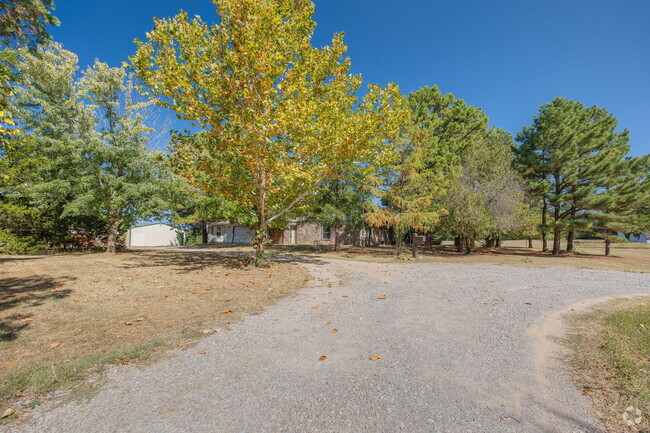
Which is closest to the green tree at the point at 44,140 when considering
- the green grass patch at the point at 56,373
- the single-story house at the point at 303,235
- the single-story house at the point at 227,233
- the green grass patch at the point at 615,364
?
the green grass patch at the point at 56,373

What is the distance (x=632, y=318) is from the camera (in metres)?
4.78

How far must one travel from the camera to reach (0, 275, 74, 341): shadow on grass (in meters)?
3.89

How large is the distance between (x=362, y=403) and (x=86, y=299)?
567 centimetres

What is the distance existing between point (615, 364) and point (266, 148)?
8274 mm

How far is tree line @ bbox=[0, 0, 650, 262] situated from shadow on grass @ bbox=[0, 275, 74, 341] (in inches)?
89.7

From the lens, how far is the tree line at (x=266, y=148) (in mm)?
8016

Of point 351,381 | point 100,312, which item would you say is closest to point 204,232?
point 100,312

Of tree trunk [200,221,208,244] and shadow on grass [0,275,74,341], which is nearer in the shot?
shadow on grass [0,275,74,341]

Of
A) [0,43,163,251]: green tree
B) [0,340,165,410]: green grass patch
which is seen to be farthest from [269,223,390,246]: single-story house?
[0,340,165,410]: green grass patch

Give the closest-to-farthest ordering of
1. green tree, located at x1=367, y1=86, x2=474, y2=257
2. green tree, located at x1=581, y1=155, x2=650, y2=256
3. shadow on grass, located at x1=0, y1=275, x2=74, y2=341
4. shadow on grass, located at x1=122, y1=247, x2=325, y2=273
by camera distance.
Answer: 1. shadow on grass, located at x1=0, y1=275, x2=74, y2=341
2. shadow on grass, located at x1=122, y1=247, x2=325, y2=273
3. green tree, located at x1=367, y1=86, x2=474, y2=257
4. green tree, located at x1=581, y1=155, x2=650, y2=256

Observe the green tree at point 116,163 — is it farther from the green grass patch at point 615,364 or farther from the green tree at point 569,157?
the green tree at point 569,157

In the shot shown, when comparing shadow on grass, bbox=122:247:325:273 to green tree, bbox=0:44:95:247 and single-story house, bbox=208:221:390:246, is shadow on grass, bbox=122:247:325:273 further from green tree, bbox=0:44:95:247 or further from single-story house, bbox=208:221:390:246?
single-story house, bbox=208:221:390:246

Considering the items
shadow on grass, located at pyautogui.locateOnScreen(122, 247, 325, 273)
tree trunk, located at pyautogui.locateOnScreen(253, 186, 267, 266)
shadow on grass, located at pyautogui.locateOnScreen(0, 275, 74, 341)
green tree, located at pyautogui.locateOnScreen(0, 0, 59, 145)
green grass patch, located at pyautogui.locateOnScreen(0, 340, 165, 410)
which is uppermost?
green tree, located at pyautogui.locateOnScreen(0, 0, 59, 145)

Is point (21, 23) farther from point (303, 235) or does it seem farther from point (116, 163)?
point (303, 235)
